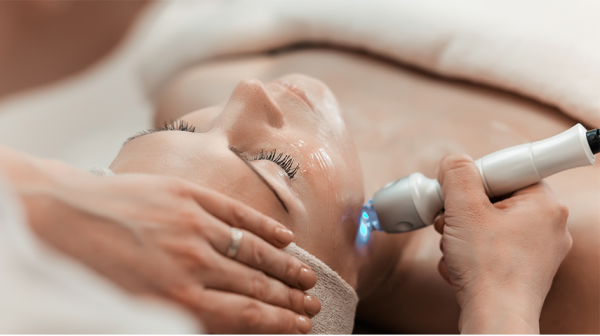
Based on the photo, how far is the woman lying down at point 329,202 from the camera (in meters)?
0.68

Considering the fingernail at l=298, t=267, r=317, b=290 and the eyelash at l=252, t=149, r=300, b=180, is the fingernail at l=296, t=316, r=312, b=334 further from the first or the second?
the eyelash at l=252, t=149, r=300, b=180

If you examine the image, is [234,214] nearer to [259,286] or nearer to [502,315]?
[259,286]

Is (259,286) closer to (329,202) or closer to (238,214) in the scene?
(238,214)

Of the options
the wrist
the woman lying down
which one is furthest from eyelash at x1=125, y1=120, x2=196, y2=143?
the wrist

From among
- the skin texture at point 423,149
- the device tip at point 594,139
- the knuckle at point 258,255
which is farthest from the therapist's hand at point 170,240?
the device tip at point 594,139

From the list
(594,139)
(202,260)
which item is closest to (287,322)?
(202,260)

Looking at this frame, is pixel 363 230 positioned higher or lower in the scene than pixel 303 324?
higher

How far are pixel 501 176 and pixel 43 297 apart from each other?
0.67 metres

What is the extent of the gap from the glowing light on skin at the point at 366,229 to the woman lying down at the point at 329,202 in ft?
0.06

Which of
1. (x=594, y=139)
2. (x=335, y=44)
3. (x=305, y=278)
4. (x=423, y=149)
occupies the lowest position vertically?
(x=305, y=278)

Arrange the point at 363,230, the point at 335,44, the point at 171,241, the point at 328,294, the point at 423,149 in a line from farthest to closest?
1. the point at 335,44
2. the point at 423,149
3. the point at 363,230
4. the point at 328,294
5. the point at 171,241

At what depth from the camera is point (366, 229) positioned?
87cm

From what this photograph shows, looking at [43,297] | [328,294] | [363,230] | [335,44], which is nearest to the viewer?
[43,297]

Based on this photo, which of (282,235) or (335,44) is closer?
(282,235)
